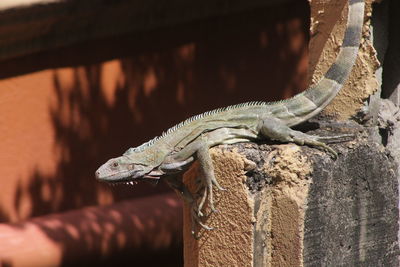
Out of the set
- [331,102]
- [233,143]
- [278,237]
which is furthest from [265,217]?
[331,102]

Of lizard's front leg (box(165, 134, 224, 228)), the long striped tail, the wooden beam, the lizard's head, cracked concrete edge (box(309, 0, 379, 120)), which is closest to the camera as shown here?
lizard's front leg (box(165, 134, 224, 228))

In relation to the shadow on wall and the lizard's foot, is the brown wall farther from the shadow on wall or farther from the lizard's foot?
the lizard's foot

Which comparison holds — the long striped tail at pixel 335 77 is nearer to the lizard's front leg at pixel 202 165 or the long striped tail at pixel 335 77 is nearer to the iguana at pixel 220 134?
the iguana at pixel 220 134

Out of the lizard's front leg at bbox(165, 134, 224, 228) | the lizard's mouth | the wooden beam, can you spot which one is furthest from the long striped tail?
the wooden beam

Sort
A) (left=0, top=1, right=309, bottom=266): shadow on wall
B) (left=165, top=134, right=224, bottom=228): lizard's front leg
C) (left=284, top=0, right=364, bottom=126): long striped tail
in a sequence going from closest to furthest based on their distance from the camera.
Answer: (left=165, top=134, right=224, bottom=228): lizard's front leg
(left=284, top=0, right=364, bottom=126): long striped tail
(left=0, top=1, right=309, bottom=266): shadow on wall

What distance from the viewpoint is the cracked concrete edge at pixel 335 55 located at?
5082mm

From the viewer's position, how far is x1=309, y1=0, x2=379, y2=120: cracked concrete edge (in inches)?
200

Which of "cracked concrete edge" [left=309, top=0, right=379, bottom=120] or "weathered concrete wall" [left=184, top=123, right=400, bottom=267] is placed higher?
"cracked concrete edge" [left=309, top=0, right=379, bottom=120]

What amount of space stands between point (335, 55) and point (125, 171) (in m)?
1.28

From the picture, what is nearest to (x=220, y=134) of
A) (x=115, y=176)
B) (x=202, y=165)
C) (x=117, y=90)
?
(x=202, y=165)

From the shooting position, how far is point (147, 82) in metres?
7.52

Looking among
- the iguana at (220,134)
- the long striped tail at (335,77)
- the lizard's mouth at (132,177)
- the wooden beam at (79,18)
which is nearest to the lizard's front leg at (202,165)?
the iguana at (220,134)

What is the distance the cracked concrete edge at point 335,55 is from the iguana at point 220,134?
0.15 m

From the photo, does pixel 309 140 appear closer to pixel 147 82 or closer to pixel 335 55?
pixel 335 55
